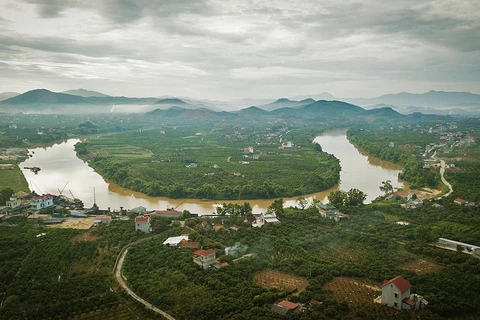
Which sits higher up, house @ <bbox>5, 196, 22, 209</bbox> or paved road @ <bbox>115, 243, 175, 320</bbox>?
house @ <bbox>5, 196, 22, 209</bbox>

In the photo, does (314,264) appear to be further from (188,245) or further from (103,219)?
(103,219)

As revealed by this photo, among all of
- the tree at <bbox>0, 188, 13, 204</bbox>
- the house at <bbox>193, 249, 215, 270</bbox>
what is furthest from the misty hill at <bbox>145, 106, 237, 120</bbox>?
the house at <bbox>193, 249, 215, 270</bbox>

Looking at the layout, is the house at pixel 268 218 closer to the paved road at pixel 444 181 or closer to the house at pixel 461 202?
the house at pixel 461 202

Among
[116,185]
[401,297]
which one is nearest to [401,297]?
[401,297]

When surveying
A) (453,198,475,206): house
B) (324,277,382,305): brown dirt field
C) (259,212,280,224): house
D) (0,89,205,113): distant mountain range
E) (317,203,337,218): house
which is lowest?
(324,277,382,305): brown dirt field

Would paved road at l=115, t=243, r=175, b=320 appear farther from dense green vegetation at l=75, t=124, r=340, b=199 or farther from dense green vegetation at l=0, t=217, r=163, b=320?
dense green vegetation at l=75, t=124, r=340, b=199

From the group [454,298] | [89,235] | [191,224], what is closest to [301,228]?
[191,224]
